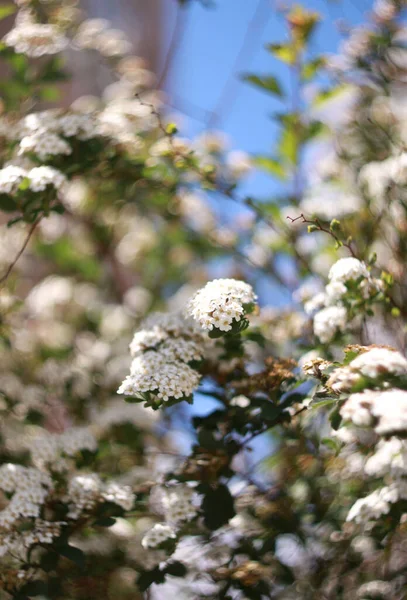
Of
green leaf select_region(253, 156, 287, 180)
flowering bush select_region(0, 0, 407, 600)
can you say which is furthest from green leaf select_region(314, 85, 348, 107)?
green leaf select_region(253, 156, 287, 180)

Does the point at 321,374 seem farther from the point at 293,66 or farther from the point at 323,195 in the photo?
the point at 293,66

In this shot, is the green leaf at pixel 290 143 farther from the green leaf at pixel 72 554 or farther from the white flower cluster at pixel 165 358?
the green leaf at pixel 72 554

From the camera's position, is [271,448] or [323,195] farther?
[271,448]

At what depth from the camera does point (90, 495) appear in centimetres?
139

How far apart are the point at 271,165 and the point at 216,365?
83 centimetres

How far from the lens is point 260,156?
2.06 metres

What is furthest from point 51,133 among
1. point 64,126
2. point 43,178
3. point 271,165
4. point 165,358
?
point 271,165

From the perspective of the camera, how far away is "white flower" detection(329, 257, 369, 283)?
134 cm

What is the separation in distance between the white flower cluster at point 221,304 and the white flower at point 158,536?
45cm

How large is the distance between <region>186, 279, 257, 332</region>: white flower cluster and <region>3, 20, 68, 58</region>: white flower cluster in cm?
97

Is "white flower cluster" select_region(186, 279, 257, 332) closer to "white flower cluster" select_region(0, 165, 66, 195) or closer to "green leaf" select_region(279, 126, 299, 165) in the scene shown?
"white flower cluster" select_region(0, 165, 66, 195)

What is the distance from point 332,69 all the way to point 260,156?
0.36 meters

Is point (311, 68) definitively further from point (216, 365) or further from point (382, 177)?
point (216, 365)

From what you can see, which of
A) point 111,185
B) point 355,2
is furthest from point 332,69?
point 111,185
